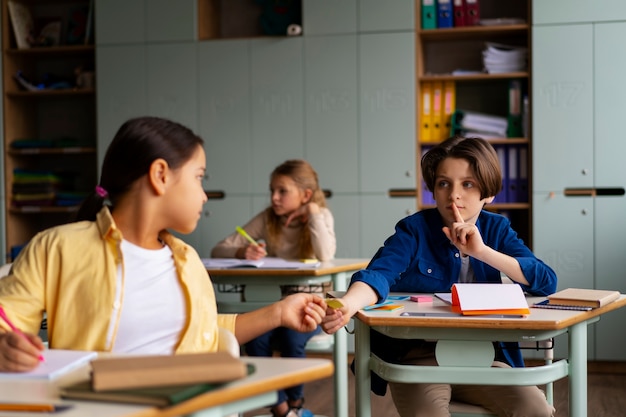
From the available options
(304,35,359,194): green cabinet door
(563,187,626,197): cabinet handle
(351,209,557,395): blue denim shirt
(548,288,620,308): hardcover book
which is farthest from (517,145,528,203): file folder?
(548,288,620,308): hardcover book

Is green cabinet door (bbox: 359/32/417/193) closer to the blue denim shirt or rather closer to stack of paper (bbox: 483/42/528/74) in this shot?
stack of paper (bbox: 483/42/528/74)

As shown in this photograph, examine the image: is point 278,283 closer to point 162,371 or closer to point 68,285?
point 68,285

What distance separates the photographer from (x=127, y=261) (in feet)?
5.27

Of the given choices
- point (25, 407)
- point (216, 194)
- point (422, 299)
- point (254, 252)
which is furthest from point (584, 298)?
point (216, 194)

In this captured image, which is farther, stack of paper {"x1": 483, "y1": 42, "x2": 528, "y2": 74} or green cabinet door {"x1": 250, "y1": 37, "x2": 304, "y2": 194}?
green cabinet door {"x1": 250, "y1": 37, "x2": 304, "y2": 194}

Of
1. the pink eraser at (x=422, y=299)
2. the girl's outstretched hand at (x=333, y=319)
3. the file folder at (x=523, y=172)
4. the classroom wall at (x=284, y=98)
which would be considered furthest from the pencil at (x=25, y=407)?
the file folder at (x=523, y=172)

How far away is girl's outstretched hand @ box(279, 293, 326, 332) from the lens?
1.76 meters

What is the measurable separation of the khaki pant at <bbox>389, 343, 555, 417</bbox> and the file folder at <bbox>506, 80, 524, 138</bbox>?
289cm

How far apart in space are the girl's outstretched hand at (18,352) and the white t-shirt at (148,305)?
28 cm

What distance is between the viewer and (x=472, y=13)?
482 centimetres

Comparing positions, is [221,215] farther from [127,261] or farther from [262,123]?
[127,261]

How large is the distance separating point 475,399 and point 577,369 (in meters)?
0.28

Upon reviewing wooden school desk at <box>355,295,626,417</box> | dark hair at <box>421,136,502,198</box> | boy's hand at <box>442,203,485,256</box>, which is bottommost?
wooden school desk at <box>355,295,626,417</box>

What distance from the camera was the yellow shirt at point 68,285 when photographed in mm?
Answer: 1495
